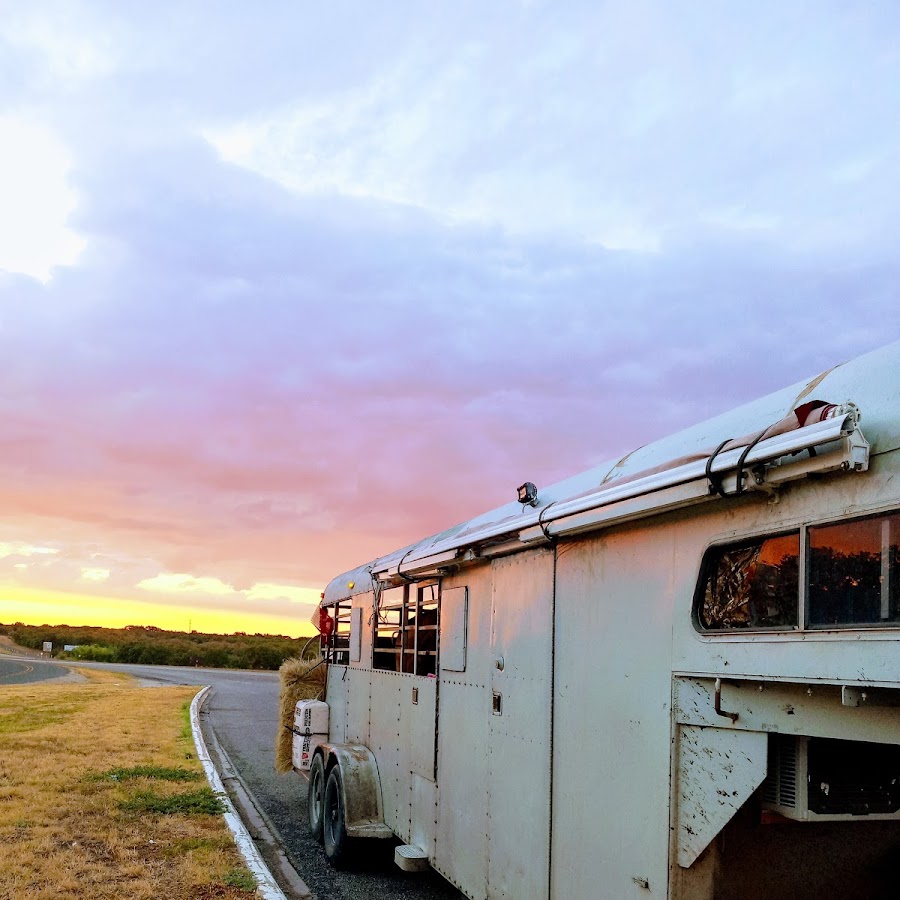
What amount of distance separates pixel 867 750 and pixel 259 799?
8853mm

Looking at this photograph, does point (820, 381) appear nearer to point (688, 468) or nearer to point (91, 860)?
point (688, 468)

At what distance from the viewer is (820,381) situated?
144 inches

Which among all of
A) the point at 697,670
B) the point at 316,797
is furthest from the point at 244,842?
the point at 697,670

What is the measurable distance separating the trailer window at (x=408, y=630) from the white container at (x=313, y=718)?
185 centimetres

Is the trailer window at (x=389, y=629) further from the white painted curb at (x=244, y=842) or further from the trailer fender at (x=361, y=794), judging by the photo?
the white painted curb at (x=244, y=842)

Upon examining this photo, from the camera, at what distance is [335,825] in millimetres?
8117

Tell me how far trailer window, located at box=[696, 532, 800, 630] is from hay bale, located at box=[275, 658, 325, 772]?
7.45m

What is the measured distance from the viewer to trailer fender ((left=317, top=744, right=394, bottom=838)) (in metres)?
7.61

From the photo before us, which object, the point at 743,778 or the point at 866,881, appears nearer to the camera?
the point at 743,778

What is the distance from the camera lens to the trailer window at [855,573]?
2.88 meters

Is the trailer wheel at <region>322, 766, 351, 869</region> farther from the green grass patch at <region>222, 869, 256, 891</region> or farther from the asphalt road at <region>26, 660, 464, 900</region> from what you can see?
the green grass patch at <region>222, 869, 256, 891</region>

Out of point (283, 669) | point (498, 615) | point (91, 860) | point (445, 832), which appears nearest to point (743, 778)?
point (498, 615)

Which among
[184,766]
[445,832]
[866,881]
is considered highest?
[866,881]

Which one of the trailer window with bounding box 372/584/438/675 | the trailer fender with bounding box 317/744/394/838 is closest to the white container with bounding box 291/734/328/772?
the trailer fender with bounding box 317/744/394/838
